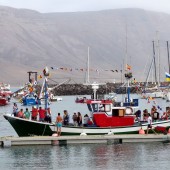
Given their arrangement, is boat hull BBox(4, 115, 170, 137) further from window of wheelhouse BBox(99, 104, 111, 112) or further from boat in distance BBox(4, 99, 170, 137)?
window of wheelhouse BBox(99, 104, 111, 112)

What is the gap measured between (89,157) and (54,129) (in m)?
5.77

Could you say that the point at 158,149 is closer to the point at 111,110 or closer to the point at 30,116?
the point at 111,110

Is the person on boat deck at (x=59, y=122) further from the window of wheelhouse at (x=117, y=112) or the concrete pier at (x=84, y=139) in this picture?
the window of wheelhouse at (x=117, y=112)

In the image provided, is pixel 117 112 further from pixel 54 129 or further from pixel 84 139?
pixel 54 129

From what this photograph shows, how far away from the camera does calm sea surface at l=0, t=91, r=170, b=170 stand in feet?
121

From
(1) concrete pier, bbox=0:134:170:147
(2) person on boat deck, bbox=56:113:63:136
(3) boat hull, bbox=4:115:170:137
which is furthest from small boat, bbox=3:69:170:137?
Answer: (1) concrete pier, bbox=0:134:170:147

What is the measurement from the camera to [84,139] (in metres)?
Result: 44.0

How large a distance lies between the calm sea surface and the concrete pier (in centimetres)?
Answer: 43

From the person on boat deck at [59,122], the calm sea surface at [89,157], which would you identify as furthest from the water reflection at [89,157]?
the person on boat deck at [59,122]

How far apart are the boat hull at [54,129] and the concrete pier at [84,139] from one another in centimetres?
88

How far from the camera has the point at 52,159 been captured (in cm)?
3934

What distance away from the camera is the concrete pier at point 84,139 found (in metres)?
43.7

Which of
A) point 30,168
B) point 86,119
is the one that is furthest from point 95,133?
point 30,168

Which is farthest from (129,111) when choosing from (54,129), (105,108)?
(54,129)
